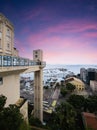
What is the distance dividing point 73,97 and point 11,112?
22.5 m

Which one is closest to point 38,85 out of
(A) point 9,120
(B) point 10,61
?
(B) point 10,61

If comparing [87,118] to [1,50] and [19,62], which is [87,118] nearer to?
[19,62]

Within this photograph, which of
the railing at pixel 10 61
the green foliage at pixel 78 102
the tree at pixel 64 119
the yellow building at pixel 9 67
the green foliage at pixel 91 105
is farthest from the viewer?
the green foliage at pixel 78 102

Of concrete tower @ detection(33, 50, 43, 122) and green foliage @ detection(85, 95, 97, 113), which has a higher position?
concrete tower @ detection(33, 50, 43, 122)

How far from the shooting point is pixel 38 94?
2450cm

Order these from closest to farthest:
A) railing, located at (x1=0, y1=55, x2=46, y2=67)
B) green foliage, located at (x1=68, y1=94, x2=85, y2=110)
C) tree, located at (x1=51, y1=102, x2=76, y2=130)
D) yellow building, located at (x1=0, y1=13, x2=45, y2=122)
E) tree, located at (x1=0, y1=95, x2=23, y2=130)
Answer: tree, located at (x1=0, y1=95, x2=23, y2=130) < railing, located at (x1=0, y1=55, x2=46, y2=67) < yellow building, located at (x1=0, y1=13, x2=45, y2=122) < tree, located at (x1=51, y1=102, x2=76, y2=130) < green foliage, located at (x1=68, y1=94, x2=85, y2=110)

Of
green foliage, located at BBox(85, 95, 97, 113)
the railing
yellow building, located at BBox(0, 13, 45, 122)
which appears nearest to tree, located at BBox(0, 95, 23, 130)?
yellow building, located at BBox(0, 13, 45, 122)

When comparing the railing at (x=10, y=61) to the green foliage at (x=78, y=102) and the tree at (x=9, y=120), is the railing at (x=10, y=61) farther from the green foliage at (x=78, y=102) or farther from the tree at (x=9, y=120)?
the green foliage at (x=78, y=102)

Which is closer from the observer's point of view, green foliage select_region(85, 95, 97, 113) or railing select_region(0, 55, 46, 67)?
railing select_region(0, 55, 46, 67)

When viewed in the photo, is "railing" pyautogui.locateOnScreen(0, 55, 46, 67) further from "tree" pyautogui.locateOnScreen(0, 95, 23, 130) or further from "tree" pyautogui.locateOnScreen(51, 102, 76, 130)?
"tree" pyautogui.locateOnScreen(51, 102, 76, 130)

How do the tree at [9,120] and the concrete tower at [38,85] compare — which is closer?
the tree at [9,120]

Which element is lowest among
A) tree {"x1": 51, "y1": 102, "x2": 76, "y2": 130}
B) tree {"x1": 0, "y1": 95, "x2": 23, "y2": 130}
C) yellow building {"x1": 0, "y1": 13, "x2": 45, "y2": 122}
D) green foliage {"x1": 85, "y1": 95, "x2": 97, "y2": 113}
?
green foliage {"x1": 85, "y1": 95, "x2": 97, "y2": 113}

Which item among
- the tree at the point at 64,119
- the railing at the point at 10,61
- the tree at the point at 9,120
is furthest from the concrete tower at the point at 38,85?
the tree at the point at 9,120

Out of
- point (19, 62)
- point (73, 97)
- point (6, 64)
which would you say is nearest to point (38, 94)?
point (73, 97)
